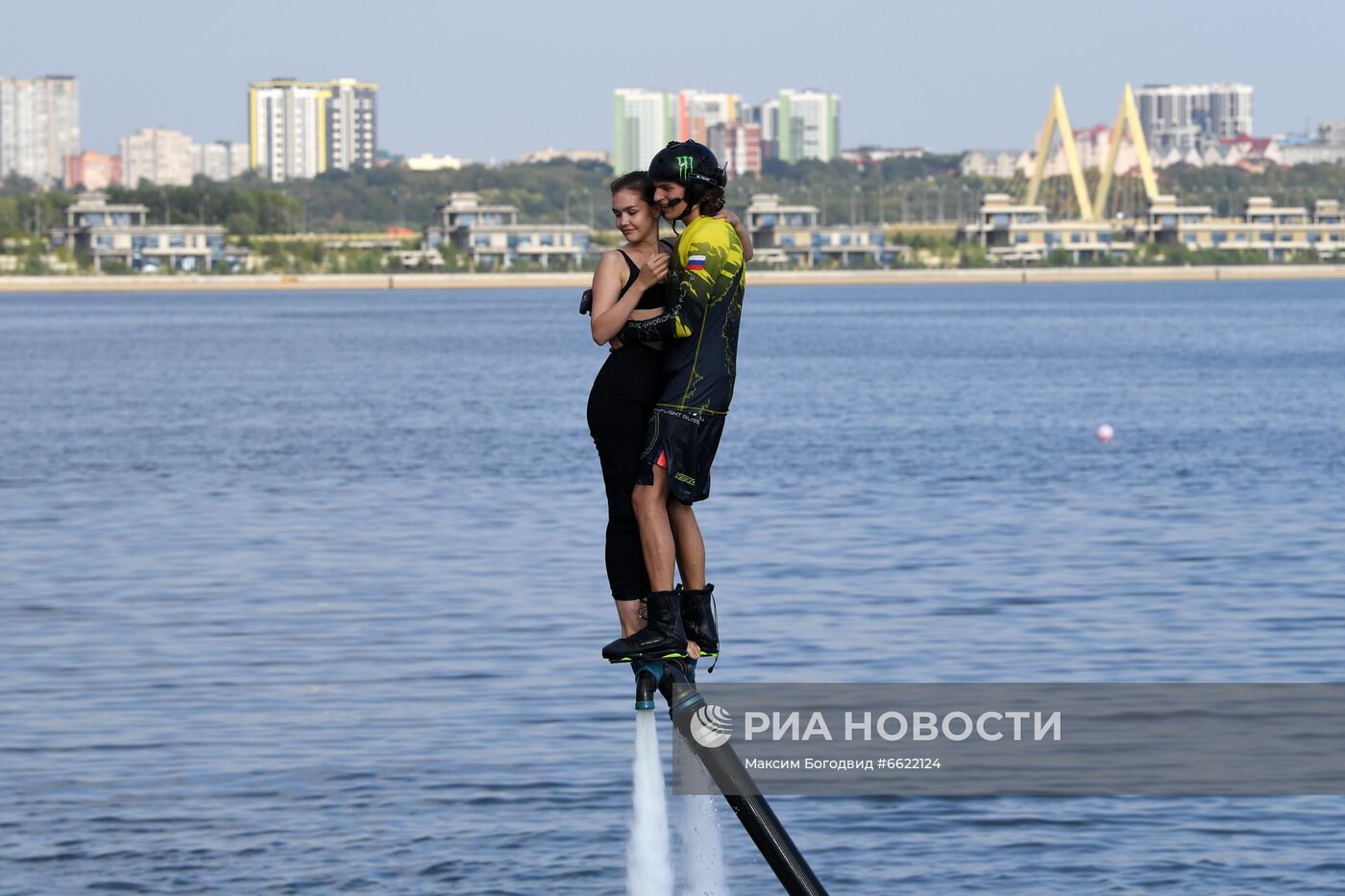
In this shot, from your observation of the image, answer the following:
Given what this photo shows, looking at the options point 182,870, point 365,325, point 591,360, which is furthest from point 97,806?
point 365,325

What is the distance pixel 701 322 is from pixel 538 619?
17.5 meters

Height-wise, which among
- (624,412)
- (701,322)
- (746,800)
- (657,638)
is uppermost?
(701,322)

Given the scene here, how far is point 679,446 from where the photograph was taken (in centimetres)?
915

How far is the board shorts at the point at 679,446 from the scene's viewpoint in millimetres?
9133

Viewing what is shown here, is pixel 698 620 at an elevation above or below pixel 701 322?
below

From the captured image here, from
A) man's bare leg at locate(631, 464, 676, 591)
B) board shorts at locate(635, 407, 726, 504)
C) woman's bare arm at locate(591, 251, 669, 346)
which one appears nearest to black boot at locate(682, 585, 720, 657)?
man's bare leg at locate(631, 464, 676, 591)

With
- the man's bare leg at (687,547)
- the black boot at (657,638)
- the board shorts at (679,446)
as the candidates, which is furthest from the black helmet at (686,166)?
the black boot at (657,638)

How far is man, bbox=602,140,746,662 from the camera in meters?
8.91

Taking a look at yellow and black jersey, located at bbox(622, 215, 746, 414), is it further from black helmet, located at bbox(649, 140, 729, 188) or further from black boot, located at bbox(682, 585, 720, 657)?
black boot, located at bbox(682, 585, 720, 657)

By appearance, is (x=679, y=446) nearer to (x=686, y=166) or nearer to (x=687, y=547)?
(x=687, y=547)

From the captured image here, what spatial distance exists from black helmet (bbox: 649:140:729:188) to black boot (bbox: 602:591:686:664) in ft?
5.63

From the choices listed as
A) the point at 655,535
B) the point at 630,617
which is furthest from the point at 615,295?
the point at 630,617

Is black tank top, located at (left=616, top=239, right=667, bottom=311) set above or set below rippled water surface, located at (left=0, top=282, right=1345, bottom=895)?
above

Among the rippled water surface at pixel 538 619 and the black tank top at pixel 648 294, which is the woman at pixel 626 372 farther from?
the rippled water surface at pixel 538 619
